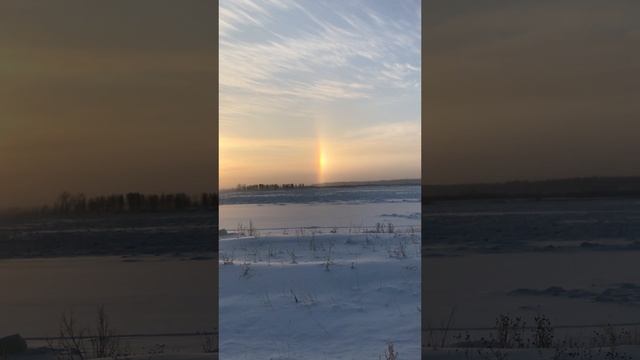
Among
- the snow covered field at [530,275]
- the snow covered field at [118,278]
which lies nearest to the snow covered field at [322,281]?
the snow covered field at [530,275]

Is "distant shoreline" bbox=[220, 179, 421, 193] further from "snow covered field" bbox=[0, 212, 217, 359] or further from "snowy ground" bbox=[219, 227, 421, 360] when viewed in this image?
"snow covered field" bbox=[0, 212, 217, 359]

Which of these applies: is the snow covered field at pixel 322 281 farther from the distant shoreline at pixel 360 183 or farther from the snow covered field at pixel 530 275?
the snow covered field at pixel 530 275

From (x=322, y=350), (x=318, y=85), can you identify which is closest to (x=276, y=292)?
(x=322, y=350)

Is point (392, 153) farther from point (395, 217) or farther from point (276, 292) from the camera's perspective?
point (276, 292)

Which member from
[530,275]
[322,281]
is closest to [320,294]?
[322,281]

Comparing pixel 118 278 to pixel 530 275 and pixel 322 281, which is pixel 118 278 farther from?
pixel 322 281

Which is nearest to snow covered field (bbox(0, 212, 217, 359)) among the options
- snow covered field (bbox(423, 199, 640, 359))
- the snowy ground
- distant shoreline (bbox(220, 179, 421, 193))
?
snow covered field (bbox(423, 199, 640, 359))

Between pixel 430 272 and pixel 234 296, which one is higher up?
pixel 430 272

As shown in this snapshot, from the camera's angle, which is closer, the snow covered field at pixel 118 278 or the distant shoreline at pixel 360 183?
the snow covered field at pixel 118 278
